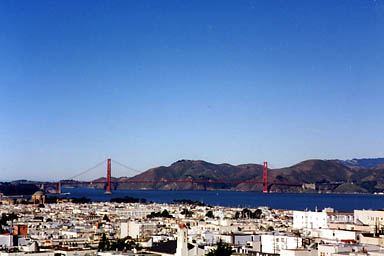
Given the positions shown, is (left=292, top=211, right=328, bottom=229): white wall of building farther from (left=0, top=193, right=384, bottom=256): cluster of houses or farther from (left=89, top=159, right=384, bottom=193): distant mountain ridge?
(left=89, top=159, right=384, bottom=193): distant mountain ridge

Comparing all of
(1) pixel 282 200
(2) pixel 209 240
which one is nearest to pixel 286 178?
(1) pixel 282 200

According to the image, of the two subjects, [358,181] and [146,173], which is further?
[146,173]

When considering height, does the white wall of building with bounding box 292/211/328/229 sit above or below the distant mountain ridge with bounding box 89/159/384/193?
below

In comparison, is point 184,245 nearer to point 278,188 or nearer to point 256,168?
point 278,188

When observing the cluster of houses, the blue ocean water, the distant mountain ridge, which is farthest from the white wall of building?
the distant mountain ridge

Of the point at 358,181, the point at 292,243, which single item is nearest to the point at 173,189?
the point at 358,181

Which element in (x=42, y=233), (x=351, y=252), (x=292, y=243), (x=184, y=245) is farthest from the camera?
(x=42, y=233)

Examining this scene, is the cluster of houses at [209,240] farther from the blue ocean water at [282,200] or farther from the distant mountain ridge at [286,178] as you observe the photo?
the distant mountain ridge at [286,178]

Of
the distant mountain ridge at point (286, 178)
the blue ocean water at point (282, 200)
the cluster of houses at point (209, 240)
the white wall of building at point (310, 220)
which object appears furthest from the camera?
the distant mountain ridge at point (286, 178)

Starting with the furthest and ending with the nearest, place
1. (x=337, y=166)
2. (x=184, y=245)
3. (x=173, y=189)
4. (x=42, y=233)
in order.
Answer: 1. (x=337, y=166)
2. (x=173, y=189)
3. (x=42, y=233)
4. (x=184, y=245)

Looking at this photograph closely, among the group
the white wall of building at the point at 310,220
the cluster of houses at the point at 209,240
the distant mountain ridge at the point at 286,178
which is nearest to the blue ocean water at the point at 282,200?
the distant mountain ridge at the point at 286,178

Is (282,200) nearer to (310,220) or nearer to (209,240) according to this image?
(310,220)
